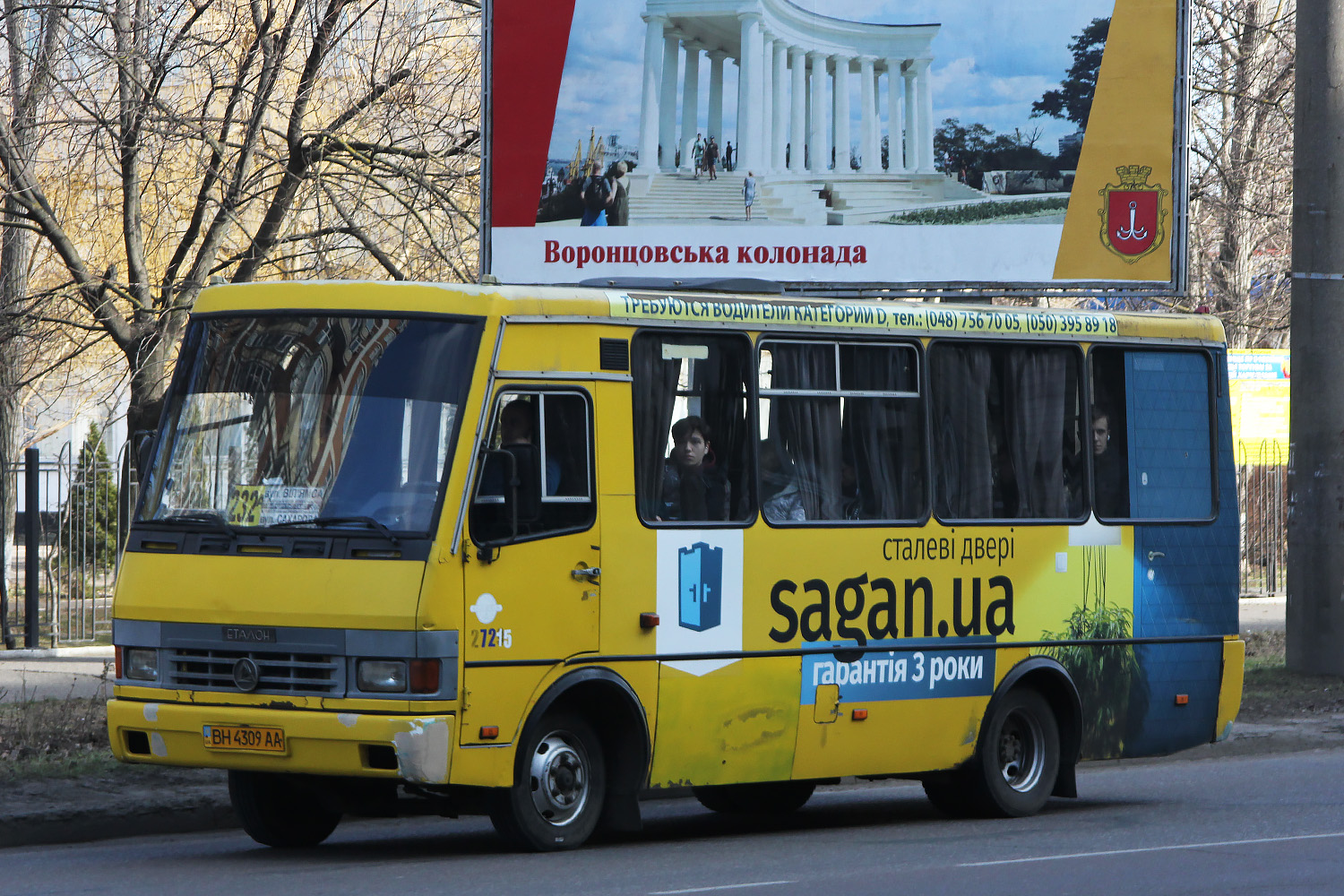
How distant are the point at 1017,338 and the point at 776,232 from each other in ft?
16.6

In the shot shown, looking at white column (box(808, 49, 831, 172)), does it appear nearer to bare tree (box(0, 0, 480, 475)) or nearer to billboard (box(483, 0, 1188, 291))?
billboard (box(483, 0, 1188, 291))

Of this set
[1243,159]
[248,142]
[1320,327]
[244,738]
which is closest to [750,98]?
[248,142]

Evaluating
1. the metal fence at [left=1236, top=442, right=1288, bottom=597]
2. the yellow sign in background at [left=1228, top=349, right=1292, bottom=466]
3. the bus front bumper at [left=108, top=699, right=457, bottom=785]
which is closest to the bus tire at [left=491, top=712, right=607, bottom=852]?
the bus front bumper at [left=108, top=699, right=457, bottom=785]

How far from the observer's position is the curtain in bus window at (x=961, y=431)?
10.6 metres

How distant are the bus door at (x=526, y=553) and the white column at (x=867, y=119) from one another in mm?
7358

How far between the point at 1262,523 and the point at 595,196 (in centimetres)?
1508

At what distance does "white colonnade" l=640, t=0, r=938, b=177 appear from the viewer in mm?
15938

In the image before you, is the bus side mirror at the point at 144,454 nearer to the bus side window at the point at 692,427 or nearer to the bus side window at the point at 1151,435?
the bus side window at the point at 692,427

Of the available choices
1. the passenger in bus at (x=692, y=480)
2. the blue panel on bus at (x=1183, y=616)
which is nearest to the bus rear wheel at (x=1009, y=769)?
the blue panel on bus at (x=1183, y=616)

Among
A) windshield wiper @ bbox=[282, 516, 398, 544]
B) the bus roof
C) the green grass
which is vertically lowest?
windshield wiper @ bbox=[282, 516, 398, 544]

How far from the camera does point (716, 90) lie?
633 inches

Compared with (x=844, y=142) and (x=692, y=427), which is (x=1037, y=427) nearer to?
(x=692, y=427)

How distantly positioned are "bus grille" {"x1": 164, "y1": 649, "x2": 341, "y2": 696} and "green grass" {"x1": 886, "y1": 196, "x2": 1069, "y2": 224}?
28.4ft

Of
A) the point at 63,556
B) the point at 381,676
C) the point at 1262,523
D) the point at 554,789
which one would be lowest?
the point at 554,789
